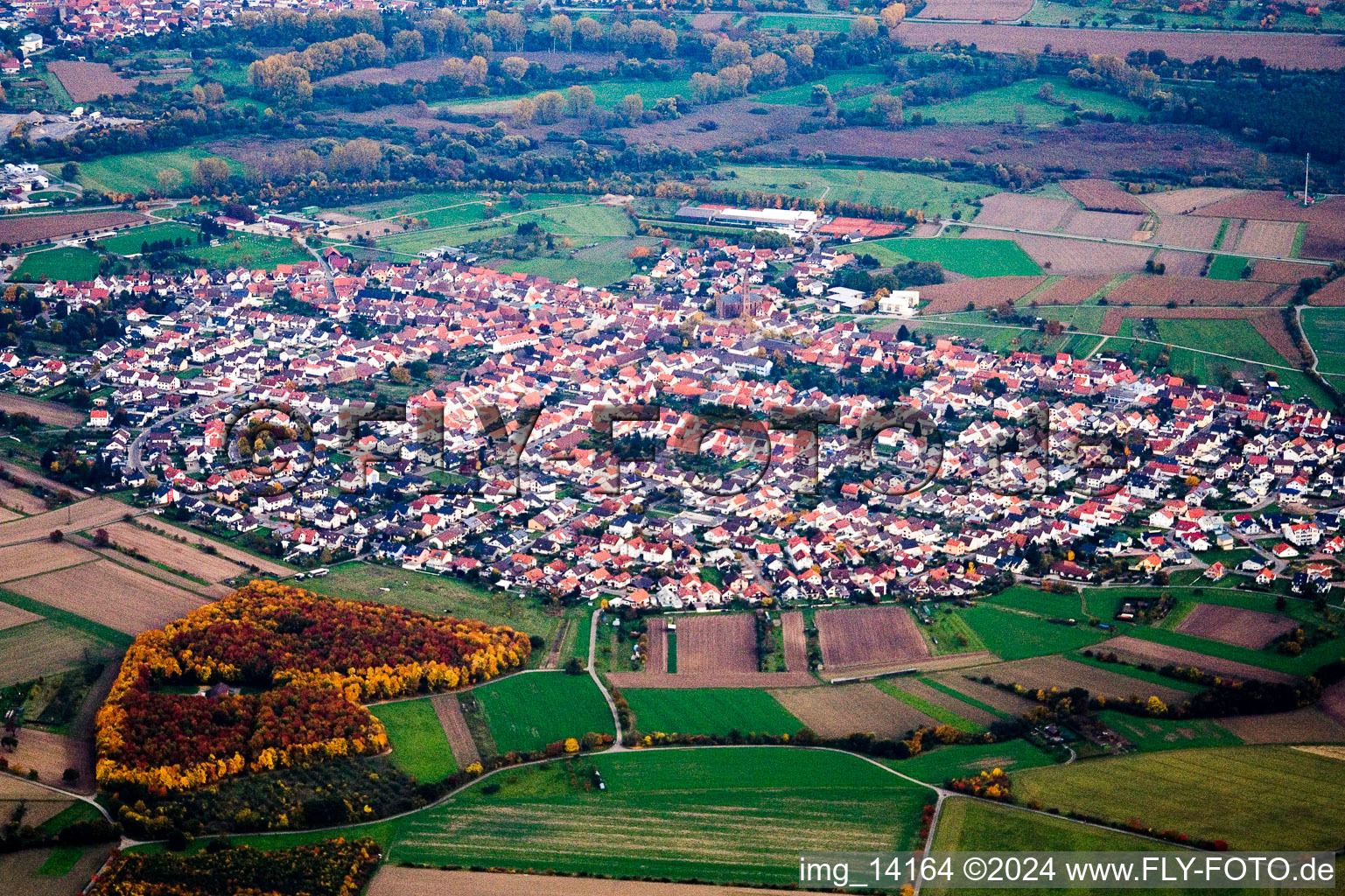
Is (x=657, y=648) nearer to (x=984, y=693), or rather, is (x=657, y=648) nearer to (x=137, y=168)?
(x=984, y=693)

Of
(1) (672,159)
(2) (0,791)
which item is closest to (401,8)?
(1) (672,159)

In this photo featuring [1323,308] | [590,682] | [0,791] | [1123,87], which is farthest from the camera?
[1123,87]

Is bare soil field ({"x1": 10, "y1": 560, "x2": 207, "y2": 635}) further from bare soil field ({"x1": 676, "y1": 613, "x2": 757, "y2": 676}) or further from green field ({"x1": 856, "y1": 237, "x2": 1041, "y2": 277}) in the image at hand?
green field ({"x1": 856, "y1": 237, "x2": 1041, "y2": 277})

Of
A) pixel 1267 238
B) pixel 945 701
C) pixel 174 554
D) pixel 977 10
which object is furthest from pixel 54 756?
pixel 977 10

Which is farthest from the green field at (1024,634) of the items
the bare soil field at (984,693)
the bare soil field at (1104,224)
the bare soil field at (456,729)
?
the bare soil field at (1104,224)

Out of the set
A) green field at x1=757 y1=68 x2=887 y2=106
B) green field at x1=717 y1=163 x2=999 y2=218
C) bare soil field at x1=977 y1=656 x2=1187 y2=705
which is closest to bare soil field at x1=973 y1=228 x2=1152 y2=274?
green field at x1=717 y1=163 x2=999 y2=218

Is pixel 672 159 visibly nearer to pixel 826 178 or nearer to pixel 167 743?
pixel 826 178
